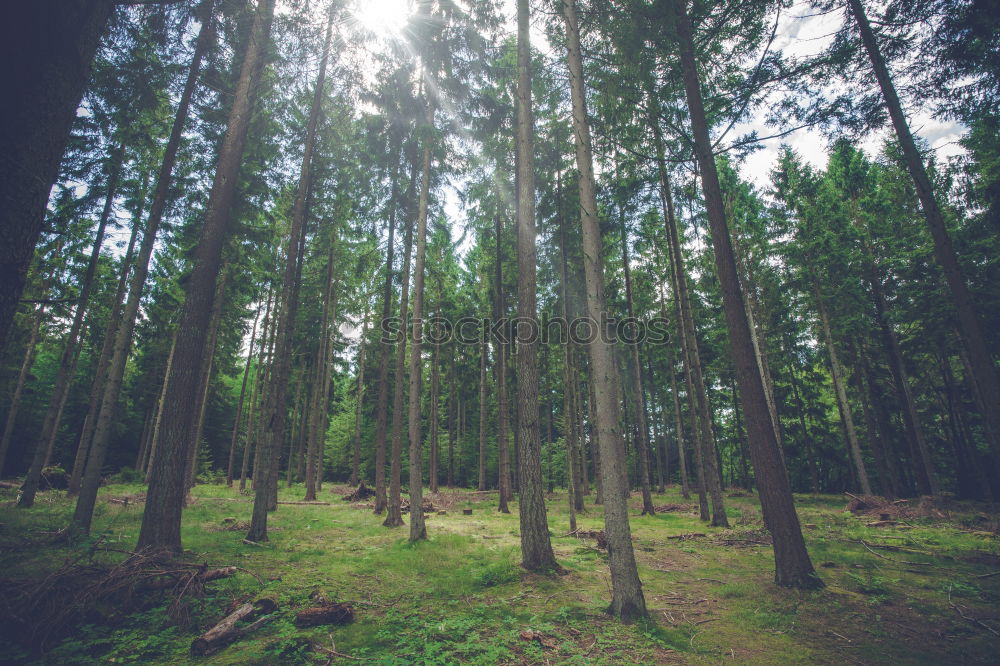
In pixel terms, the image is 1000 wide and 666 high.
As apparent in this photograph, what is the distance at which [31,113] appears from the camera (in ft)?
6.29

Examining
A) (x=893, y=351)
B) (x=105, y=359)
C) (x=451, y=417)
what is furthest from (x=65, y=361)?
(x=893, y=351)

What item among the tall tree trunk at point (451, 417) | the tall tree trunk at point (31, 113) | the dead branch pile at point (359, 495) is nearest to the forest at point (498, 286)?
the tall tree trunk at point (31, 113)

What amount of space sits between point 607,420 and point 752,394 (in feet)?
10.7

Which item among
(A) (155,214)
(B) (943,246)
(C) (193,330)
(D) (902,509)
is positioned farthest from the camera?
(D) (902,509)

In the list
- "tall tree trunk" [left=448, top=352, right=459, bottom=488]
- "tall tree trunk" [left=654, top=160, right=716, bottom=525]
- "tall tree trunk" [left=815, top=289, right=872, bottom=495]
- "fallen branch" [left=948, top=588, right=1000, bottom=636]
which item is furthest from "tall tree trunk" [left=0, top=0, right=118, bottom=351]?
"tall tree trunk" [left=448, top=352, right=459, bottom=488]

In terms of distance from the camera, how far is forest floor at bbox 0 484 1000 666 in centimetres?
414

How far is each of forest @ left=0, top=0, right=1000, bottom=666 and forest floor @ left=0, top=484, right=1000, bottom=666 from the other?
0.06 meters

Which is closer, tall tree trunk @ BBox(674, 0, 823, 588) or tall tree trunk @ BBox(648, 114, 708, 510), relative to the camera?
tall tree trunk @ BBox(674, 0, 823, 588)

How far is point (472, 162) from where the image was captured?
43.2ft

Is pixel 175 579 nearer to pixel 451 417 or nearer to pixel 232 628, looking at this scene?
pixel 232 628

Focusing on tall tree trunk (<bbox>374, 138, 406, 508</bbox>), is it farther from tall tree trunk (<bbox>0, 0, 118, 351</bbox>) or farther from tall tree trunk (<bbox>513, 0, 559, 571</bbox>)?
tall tree trunk (<bbox>0, 0, 118, 351</bbox>)

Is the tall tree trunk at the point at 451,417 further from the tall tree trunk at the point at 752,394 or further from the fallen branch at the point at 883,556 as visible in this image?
the tall tree trunk at the point at 752,394

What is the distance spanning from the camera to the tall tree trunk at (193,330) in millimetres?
6863

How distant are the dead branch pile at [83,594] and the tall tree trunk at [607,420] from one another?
544 centimetres
